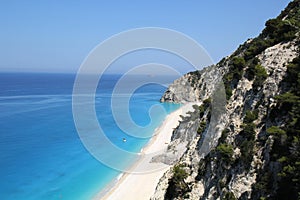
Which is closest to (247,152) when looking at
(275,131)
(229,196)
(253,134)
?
(253,134)

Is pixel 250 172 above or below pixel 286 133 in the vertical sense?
below

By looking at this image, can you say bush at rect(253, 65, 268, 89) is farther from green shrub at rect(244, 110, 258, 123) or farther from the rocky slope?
green shrub at rect(244, 110, 258, 123)

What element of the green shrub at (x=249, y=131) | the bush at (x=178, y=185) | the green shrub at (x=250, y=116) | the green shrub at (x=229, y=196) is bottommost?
the green shrub at (x=229, y=196)

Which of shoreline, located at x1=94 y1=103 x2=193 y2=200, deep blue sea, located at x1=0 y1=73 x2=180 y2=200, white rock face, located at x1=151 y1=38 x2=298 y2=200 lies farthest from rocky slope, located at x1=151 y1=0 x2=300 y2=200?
deep blue sea, located at x1=0 y1=73 x2=180 y2=200

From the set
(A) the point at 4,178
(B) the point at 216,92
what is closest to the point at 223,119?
(B) the point at 216,92

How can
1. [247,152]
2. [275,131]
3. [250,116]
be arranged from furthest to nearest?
[250,116] → [247,152] → [275,131]

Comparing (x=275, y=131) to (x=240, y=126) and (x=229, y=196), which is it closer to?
(x=240, y=126)

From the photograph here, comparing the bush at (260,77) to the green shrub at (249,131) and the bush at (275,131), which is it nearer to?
the green shrub at (249,131)

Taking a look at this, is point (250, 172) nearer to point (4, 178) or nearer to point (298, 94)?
point (298, 94)

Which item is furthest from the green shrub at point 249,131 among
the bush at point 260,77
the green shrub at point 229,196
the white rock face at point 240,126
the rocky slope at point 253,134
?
the green shrub at point 229,196
